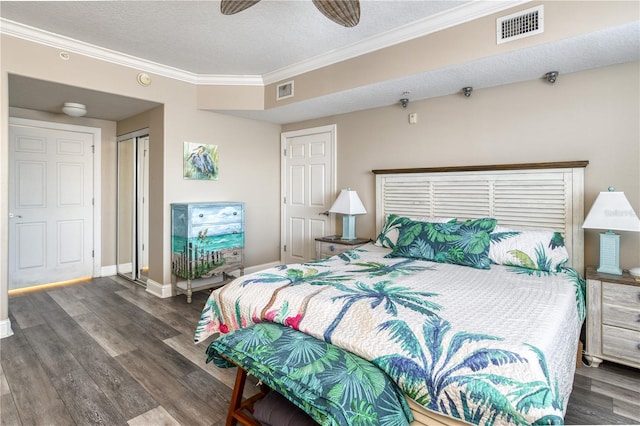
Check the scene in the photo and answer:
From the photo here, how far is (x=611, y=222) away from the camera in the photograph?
2.33 m

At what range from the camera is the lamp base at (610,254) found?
2402mm

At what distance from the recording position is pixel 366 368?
1.38 m

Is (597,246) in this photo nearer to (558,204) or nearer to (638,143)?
(558,204)

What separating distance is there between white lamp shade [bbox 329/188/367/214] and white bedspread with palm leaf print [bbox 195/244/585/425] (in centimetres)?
133

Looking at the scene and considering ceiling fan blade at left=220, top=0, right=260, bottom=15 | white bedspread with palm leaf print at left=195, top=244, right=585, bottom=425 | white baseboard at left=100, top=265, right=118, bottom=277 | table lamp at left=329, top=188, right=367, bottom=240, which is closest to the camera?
white bedspread with palm leaf print at left=195, top=244, right=585, bottom=425

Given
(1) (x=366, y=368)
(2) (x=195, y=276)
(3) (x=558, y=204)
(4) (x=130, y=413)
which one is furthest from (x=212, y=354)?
(3) (x=558, y=204)

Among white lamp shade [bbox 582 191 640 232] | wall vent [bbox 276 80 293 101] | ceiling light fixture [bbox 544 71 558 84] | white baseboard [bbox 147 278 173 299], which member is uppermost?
wall vent [bbox 276 80 293 101]

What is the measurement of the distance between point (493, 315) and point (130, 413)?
79.7 inches

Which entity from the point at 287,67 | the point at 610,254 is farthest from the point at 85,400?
the point at 610,254

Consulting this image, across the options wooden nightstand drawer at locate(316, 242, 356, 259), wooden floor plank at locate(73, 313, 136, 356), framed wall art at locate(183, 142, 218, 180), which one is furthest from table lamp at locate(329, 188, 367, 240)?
wooden floor plank at locate(73, 313, 136, 356)

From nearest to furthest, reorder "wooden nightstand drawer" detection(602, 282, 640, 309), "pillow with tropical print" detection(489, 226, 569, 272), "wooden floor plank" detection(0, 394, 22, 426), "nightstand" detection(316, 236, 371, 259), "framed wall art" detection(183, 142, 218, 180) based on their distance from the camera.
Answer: "wooden floor plank" detection(0, 394, 22, 426) < "wooden nightstand drawer" detection(602, 282, 640, 309) < "pillow with tropical print" detection(489, 226, 569, 272) < "nightstand" detection(316, 236, 371, 259) < "framed wall art" detection(183, 142, 218, 180)

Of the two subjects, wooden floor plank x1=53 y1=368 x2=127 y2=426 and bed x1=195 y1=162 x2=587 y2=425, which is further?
wooden floor plank x1=53 y1=368 x2=127 y2=426

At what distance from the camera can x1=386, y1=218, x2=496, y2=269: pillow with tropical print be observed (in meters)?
2.60

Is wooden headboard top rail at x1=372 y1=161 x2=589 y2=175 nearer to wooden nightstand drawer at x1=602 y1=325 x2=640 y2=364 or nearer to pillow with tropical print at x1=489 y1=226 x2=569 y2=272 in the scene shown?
pillow with tropical print at x1=489 y1=226 x2=569 y2=272
